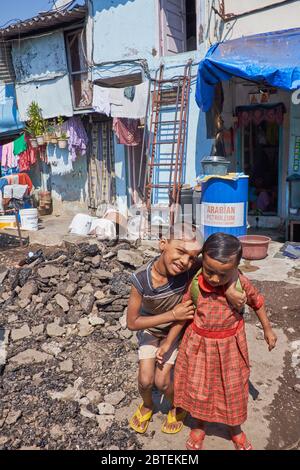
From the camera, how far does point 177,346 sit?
2.49 meters

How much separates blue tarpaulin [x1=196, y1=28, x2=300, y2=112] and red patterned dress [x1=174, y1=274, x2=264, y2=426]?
449cm

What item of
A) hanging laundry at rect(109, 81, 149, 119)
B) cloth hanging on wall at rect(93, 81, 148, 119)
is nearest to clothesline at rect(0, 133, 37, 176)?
cloth hanging on wall at rect(93, 81, 148, 119)

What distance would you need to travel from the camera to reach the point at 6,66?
37.5 feet

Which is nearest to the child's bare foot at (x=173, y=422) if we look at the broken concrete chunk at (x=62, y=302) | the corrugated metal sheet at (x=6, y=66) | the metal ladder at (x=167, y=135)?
the broken concrete chunk at (x=62, y=302)

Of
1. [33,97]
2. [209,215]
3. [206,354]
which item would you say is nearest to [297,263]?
[209,215]

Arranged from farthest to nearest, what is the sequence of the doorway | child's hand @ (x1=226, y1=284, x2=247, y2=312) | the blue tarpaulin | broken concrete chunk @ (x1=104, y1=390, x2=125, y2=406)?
the doorway
the blue tarpaulin
broken concrete chunk @ (x1=104, y1=390, x2=125, y2=406)
child's hand @ (x1=226, y1=284, x2=247, y2=312)

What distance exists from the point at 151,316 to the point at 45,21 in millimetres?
9754

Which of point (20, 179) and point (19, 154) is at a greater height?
point (19, 154)

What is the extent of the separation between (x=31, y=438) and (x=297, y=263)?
4672 mm

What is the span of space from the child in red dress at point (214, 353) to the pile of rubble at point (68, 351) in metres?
0.63

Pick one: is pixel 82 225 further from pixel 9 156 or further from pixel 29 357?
pixel 9 156

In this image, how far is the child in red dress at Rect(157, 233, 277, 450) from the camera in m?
2.14

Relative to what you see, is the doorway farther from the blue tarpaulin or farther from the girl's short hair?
the girl's short hair

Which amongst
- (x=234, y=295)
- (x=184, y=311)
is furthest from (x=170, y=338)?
(x=234, y=295)
